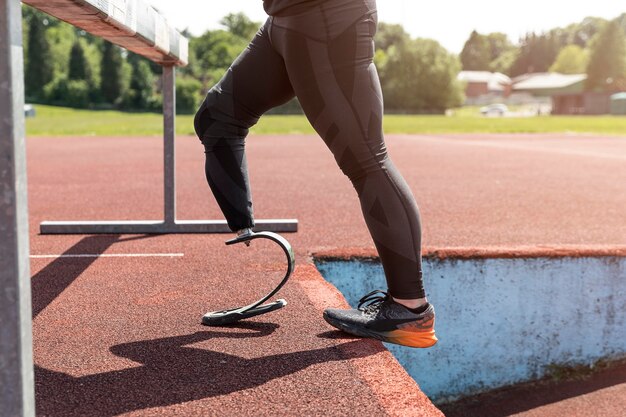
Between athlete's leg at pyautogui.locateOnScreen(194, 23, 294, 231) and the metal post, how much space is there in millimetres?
1154

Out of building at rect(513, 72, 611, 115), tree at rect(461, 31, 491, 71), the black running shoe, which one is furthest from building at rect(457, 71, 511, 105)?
the black running shoe

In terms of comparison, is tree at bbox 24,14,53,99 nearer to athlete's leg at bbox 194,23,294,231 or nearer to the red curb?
athlete's leg at bbox 194,23,294,231

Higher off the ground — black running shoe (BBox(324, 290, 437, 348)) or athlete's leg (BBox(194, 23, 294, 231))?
athlete's leg (BBox(194, 23, 294, 231))

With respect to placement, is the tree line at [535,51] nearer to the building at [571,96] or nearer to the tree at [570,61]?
the tree at [570,61]

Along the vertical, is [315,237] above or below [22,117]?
below

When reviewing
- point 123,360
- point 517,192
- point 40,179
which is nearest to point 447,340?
point 123,360

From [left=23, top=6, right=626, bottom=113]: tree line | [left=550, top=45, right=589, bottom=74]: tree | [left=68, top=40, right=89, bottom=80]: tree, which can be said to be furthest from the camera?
[left=550, top=45, right=589, bottom=74]: tree

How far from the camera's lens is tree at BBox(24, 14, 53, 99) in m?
83.1

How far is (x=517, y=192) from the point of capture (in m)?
7.46

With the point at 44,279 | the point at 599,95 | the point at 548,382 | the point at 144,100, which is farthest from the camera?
the point at 599,95

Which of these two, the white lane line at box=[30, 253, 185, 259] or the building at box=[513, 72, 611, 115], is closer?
the white lane line at box=[30, 253, 185, 259]

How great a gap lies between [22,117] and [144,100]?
2984 inches

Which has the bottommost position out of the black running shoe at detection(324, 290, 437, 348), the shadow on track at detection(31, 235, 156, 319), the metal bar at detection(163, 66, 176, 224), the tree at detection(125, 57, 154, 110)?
the shadow on track at detection(31, 235, 156, 319)

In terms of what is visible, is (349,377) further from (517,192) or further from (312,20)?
(517,192)
